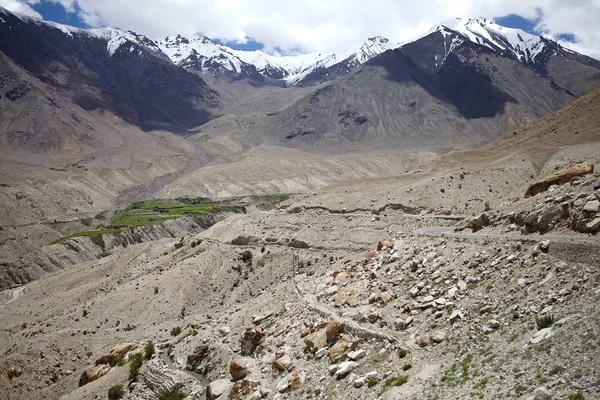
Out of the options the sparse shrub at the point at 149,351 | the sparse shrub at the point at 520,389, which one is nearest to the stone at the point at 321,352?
the sparse shrub at the point at 520,389

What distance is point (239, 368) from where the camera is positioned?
85.0 feet

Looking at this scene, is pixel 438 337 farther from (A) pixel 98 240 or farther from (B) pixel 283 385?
(A) pixel 98 240

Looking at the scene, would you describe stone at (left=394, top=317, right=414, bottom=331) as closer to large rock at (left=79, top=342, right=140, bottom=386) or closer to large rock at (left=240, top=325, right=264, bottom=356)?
large rock at (left=240, top=325, right=264, bottom=356)

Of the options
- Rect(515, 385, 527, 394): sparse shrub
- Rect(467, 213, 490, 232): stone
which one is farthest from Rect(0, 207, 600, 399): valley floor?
Rect(467, 213, 490, 232): stone

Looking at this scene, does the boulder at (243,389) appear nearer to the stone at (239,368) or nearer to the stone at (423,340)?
the stone at (239,368)

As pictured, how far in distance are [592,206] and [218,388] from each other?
64.4ft

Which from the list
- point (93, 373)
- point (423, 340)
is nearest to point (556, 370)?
point (423, 340)

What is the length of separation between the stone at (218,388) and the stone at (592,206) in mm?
18563

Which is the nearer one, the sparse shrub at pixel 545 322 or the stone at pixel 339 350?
the sparse shrub at pixel 545 322

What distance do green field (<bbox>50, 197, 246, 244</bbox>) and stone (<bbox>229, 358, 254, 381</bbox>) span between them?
282 feet

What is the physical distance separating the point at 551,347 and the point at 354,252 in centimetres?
2677

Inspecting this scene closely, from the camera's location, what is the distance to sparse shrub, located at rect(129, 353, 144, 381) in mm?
31734

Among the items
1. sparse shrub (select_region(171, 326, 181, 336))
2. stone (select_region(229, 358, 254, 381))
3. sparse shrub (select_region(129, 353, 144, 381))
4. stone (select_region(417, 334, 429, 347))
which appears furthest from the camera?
sparse shrub (select_region(171, 326, 181, 336))

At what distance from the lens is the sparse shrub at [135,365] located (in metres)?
31.7
